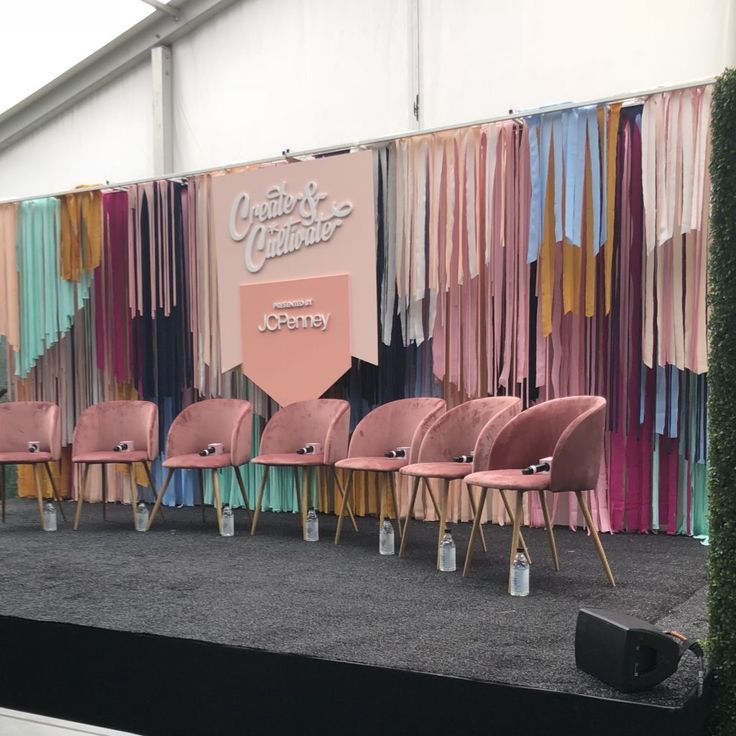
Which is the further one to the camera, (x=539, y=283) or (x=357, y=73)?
(x=357, y=73)

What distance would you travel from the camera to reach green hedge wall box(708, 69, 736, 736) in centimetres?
238

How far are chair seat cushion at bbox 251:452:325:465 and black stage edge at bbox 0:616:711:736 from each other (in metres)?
1.88

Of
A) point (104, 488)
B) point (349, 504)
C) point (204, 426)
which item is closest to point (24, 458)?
point (104, 488)

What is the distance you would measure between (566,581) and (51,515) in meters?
3.13

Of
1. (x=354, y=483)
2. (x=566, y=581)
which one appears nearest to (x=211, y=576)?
(x=566, y=581)

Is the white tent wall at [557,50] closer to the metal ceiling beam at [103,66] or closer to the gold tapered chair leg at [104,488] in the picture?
the metal ceiling beam at [103,66]

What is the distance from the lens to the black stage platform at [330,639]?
2373mm

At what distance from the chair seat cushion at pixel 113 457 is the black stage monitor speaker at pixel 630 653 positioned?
3520 mm

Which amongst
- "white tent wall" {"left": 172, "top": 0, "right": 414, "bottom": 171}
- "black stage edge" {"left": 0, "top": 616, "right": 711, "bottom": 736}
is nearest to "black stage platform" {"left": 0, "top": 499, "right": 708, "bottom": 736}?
"black stage edge" {"left": 0, "top": 616, "right": 711, "bottom": 736}

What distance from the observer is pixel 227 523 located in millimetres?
5027

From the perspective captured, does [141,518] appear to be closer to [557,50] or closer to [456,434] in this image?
[456,434]

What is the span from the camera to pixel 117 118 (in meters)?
7.54

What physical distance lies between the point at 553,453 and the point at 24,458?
3.22 meters

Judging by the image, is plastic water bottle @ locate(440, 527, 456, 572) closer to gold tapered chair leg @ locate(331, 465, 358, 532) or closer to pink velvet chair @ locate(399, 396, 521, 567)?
pink velvet chair @ locate(399, 396, 521, 567)
